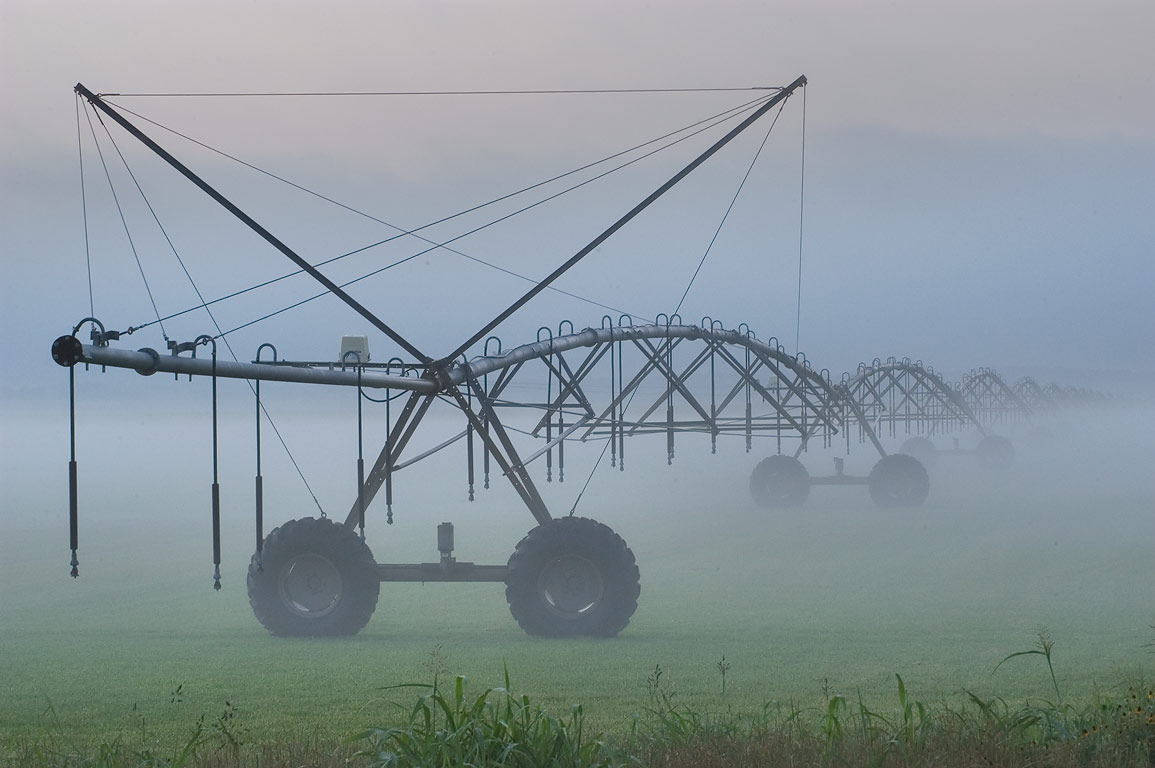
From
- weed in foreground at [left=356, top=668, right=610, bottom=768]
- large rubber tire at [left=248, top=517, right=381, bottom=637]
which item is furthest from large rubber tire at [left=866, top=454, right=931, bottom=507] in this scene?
weed in foreground at [left=356, top=668, right=610, bottom=768]

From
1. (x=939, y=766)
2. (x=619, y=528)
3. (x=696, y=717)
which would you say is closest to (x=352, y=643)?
(x=696, y=717)

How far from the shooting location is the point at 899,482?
36.9 metres

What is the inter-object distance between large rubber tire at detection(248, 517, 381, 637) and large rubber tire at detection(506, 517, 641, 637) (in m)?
1.70

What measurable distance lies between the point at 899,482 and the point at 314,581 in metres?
25.0

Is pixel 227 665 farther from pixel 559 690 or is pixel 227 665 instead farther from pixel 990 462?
pixel 990 462

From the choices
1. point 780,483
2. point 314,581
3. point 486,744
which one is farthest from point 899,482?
point 486,744

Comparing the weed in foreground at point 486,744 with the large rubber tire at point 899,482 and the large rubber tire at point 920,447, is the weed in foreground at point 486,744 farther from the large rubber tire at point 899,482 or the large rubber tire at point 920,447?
the large rubber tire at point 920,447

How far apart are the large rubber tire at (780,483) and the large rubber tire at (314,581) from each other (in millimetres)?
24316

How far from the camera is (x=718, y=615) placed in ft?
55.5

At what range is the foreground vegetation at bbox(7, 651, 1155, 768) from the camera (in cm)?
723

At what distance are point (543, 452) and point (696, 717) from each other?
7581 mm

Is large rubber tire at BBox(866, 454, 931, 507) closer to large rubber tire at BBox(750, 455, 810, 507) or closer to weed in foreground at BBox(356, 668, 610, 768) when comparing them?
large rubber tire at BBox(750, 455, 810, 507)

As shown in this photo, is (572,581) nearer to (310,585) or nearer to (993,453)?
(310,585)

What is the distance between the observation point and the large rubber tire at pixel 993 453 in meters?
51.3
